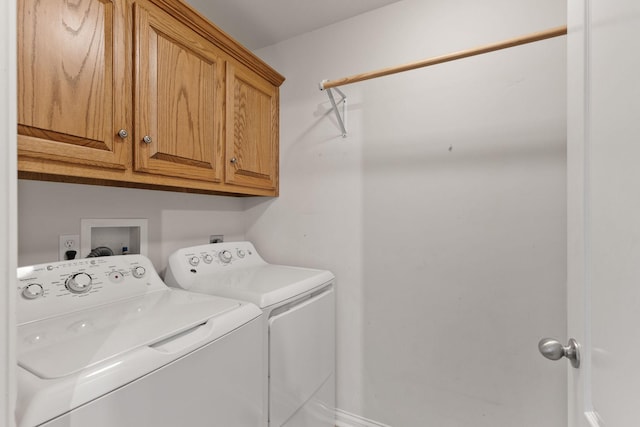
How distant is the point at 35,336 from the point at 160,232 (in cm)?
82

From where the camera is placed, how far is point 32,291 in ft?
3.04

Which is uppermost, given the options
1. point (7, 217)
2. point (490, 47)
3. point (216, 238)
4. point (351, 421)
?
point (490, 47)

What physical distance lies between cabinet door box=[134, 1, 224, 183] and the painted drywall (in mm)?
375

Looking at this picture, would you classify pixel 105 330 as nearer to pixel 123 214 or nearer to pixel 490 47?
Answer: pixel 123 214

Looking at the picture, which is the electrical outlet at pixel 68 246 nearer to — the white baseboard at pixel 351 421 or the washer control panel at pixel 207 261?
the washer control panel at pixel 207 261

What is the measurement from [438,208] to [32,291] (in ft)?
5.49

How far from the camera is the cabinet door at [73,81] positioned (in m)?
0.81

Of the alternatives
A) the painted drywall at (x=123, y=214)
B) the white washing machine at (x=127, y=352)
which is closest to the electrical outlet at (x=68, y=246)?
the painted drywall at (x=123, y=214)

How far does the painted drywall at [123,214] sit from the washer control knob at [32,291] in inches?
8.5

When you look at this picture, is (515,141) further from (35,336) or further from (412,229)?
(35,336)

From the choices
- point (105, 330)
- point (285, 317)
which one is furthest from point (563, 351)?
point (105, 330)

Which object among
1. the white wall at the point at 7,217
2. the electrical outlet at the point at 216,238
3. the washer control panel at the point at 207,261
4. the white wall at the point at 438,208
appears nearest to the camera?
the white wall at the point at 7,217

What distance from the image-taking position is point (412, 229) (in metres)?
1.55

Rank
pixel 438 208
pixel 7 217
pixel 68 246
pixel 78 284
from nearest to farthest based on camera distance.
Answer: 1. pixel 7 217
2. pixel 78 284
3. pixel 68 246
4. pixel 438 208
